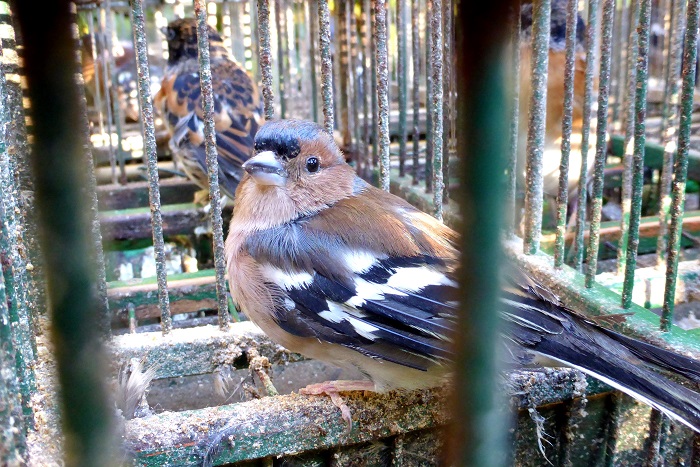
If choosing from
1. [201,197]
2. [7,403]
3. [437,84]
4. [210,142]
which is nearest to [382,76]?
[437,84]

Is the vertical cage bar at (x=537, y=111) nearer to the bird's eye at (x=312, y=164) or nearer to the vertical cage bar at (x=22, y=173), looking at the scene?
the bird's eye at (x=312, y=164)

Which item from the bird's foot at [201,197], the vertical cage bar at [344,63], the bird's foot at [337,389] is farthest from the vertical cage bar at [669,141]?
the bird's foot at [201,197]

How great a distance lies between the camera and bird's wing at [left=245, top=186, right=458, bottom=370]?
2135 mm

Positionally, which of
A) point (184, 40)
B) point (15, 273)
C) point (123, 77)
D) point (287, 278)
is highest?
point (184, 40)

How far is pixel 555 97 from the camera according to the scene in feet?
14.6

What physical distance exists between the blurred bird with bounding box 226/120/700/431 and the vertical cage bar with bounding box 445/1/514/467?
1125 mm

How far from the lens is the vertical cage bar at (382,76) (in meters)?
2.60

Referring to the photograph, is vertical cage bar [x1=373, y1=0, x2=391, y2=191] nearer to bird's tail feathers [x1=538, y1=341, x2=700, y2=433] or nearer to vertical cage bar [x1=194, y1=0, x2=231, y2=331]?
vertical cage bar [x1=194, y1=0, x2=231, y2=331]

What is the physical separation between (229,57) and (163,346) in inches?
140

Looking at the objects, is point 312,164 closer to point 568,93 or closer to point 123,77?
point 568,93

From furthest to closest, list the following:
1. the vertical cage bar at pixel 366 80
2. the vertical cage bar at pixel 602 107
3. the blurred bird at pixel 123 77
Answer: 1. the blurred bird at pixel 123 77
2. the vertical cage bar at pixel 366 80
3. the vertical cage bar at pixel 602 107

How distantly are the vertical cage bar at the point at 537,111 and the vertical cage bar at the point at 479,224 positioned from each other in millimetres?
1995

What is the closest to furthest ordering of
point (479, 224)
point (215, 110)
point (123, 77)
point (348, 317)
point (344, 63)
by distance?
point (479, 224)
point (348, 317)
point (215, 110)
point (344, 63)
point (123, 77)

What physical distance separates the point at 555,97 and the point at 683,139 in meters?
2.26
